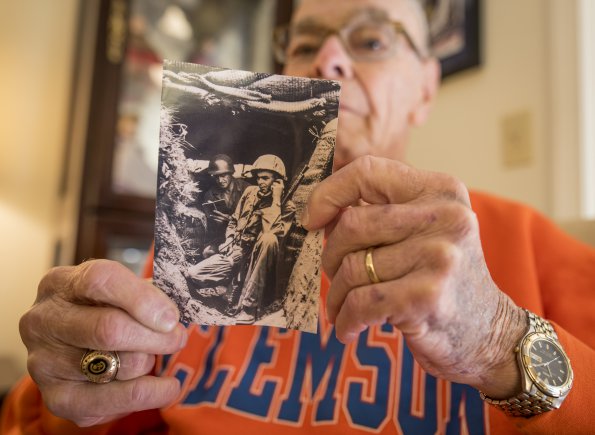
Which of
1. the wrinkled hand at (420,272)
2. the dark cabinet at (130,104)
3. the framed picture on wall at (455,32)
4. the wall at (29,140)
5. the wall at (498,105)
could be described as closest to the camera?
the wrinkled hand at (420,272)

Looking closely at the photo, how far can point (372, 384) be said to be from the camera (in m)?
0.63

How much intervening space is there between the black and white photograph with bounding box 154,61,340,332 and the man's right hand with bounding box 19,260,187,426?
0.12ft

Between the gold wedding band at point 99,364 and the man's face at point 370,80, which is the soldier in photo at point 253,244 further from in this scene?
the man's face at point 370,80

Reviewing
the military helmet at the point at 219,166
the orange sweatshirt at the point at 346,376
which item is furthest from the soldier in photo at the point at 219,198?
the orange sweatshirt at the point at 346,376

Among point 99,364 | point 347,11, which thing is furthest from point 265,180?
point 347,11

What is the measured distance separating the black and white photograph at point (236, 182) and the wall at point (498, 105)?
38.9 inches

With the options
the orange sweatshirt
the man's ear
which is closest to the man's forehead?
the man's ear

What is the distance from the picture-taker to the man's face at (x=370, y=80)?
0.76m

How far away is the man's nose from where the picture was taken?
0.78 metres

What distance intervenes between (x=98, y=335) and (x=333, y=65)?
59cm

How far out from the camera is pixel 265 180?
473mm

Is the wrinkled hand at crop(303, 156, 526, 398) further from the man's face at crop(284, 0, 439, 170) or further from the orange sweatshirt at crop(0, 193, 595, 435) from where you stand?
the man's face at crop(284, 0, 439, 170)

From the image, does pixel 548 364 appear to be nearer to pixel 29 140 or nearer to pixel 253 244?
pixel 253 244

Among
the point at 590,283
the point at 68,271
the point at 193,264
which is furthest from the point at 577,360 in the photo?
the point at 68,271
